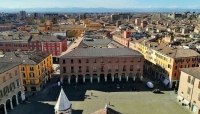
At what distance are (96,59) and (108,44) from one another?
86.6 ft

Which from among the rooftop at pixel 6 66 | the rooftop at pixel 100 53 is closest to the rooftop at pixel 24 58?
the rooftop at pixel 6 66

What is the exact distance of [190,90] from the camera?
181 ft

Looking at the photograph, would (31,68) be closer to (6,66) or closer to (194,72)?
(6,66)

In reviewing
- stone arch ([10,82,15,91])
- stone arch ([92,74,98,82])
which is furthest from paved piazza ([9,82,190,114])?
stone arch ([10,82,15,91])

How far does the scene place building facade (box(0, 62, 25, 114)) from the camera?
51.4 m

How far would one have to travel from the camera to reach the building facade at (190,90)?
5247cm

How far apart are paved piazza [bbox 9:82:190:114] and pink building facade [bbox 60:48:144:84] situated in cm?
443

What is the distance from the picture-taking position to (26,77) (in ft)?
222

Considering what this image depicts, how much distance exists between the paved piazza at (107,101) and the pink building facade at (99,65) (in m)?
4.43

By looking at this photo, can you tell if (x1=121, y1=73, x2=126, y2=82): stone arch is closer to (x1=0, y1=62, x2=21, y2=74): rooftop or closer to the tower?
(x1=0, y1=62, x2=21, y2=74): rooftop

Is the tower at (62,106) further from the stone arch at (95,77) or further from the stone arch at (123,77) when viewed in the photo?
the stone arch at (123,77)

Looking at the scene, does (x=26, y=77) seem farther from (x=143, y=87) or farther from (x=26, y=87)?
(x=143, y=87)

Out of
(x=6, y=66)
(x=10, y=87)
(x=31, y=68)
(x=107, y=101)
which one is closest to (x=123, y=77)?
(x=107, y=101)

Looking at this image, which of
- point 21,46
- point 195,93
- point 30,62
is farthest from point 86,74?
point 21,46
